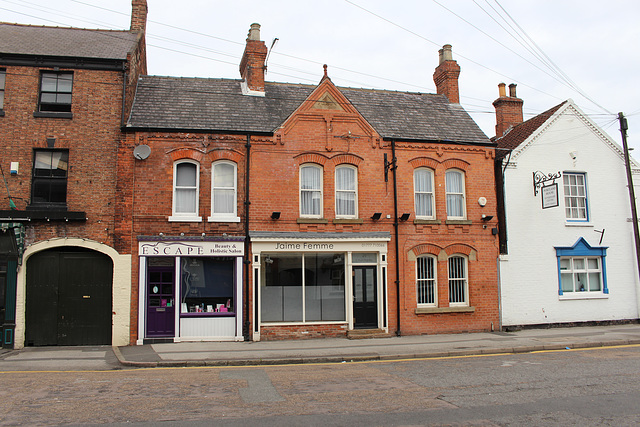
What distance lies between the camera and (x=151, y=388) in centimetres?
933

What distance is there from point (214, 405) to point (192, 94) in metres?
12.7

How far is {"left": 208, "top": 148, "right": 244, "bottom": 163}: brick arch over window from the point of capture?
16250 mm

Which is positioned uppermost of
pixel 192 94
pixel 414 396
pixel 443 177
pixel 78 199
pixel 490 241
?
pixel 192 94

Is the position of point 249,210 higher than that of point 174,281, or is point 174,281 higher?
point 249,210

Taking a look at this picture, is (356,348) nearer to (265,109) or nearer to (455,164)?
(455,164)

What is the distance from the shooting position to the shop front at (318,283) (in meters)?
16.0

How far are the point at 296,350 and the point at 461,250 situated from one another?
7485mm

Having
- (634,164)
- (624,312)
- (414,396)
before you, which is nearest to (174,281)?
(414,396)

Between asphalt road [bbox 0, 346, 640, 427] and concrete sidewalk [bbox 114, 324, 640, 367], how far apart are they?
28.5 inches

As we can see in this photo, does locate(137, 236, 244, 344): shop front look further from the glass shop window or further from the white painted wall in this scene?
the white painted wall

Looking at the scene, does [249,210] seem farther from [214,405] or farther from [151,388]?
[214,405]

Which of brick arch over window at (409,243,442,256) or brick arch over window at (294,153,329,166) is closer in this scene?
brick arch over window at (294,153,329,166)

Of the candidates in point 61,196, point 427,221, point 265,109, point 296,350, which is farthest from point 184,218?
point 427,221

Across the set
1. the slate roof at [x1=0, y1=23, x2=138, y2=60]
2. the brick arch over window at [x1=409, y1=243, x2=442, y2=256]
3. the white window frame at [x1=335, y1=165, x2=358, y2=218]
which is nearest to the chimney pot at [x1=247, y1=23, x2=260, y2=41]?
the slate roof at [x1=0, y1=23, x2=138, y2=60]
